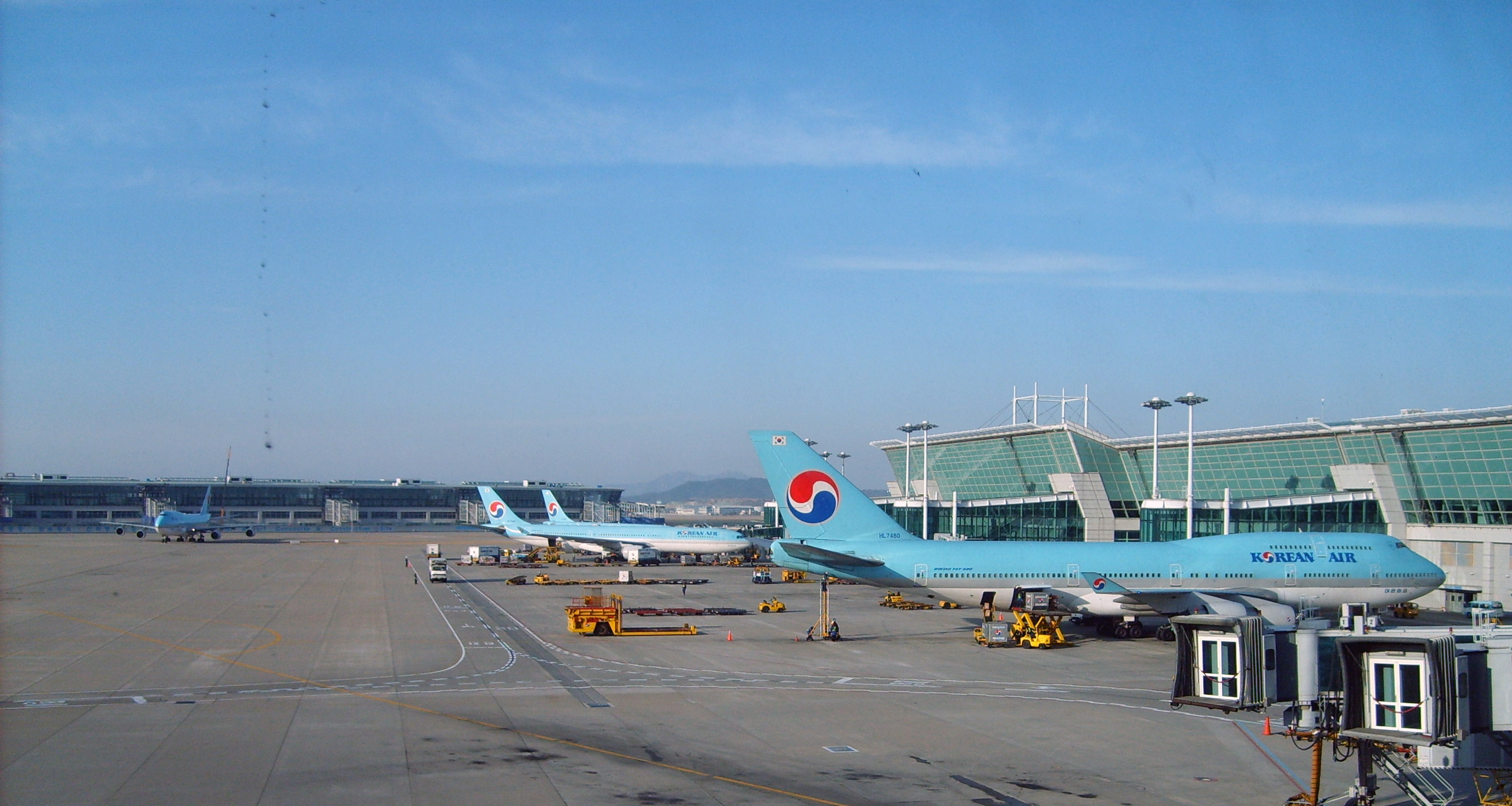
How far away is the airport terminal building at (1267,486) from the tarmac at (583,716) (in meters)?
29.8

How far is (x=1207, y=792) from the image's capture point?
20812 mm

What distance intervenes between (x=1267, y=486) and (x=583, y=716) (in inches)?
2645

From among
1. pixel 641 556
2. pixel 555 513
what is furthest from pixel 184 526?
pixel 641 556

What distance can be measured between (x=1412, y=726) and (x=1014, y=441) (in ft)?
303

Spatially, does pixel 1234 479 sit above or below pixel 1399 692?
above

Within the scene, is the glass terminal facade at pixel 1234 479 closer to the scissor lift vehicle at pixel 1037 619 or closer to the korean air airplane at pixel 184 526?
the scissor lift vehicle at pixel 1037 619

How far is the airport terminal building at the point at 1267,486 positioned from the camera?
60.0m

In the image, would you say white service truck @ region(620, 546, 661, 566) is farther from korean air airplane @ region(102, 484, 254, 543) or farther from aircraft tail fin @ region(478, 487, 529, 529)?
korean air airplane @ region(102, 484, 254, 543)

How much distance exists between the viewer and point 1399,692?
1401 cm

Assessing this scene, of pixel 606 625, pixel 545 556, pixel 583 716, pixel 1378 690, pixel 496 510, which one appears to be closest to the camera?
pixel 1378 690

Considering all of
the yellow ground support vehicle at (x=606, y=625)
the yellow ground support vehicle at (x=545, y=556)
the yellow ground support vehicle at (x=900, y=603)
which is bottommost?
the yellow ground support vehicle at (x=545, y=556)

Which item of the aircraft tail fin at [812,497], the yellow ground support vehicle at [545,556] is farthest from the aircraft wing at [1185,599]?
the yellow ground support vehicle at [545,556]

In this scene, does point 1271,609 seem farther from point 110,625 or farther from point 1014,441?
point 1014,441

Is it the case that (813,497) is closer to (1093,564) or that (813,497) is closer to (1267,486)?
(1093,564)
